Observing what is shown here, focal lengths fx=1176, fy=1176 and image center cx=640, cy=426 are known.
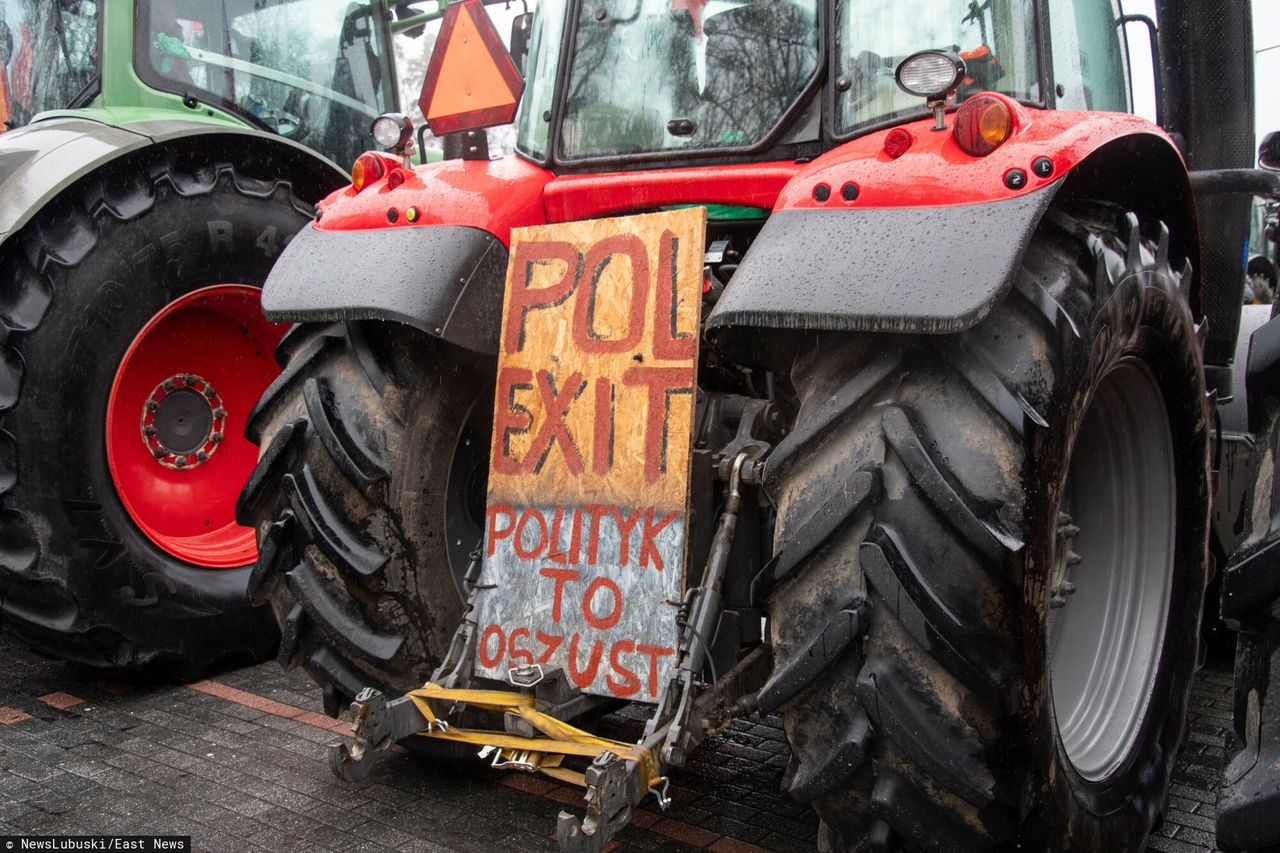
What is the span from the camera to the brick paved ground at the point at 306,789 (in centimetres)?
298

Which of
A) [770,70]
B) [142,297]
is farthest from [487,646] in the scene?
[142,297]

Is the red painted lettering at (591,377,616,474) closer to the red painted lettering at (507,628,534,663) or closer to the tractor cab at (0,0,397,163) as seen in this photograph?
the red painted lettering at (507,628,534,663)

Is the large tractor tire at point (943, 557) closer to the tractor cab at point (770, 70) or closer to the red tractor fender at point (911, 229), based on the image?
the red tractor fender at point (911, 229)

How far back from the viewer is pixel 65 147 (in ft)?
13.5

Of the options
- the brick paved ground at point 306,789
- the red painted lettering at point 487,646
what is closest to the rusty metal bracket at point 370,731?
the red painted lettering at point 487,646

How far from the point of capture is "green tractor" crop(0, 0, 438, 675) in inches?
157

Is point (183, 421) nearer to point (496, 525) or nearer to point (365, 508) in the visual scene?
point (365, 508)

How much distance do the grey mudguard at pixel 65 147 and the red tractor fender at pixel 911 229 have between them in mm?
2661

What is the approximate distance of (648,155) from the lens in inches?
124

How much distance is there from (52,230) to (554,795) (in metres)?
2.58

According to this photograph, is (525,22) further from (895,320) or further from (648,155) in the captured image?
(895,320)

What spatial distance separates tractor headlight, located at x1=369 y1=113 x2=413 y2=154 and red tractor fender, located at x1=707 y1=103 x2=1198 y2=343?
133 centimetres

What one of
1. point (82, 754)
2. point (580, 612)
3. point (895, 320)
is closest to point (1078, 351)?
point (895, 320)

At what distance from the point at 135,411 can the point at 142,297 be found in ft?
1.63
